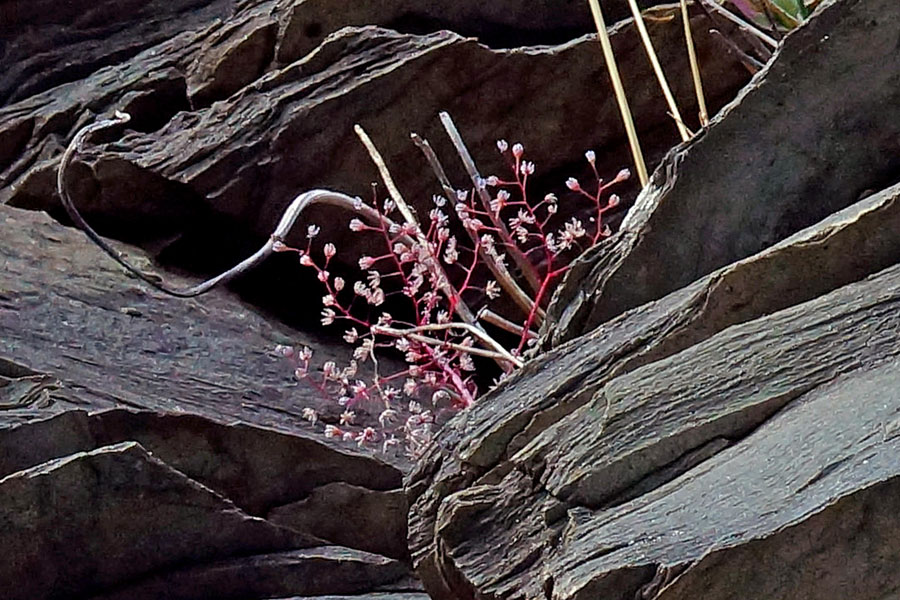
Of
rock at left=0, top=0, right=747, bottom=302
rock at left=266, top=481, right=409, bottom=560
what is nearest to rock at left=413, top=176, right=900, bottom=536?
rock at left=266, top=481, right=409, bottom=560

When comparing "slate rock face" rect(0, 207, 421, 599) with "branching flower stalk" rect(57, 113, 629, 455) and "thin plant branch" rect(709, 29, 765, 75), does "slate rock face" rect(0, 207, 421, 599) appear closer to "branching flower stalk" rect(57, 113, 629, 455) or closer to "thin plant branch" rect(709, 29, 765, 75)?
"branching flower stalk" rect(57, 113, 629, 455)

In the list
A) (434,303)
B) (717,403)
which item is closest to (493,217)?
(434,303)

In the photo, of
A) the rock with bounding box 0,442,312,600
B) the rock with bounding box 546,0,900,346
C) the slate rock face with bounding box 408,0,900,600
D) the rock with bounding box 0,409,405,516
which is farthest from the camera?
the rock with bounding box 0,409,405,516

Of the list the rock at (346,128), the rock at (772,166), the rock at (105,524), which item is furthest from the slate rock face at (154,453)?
the rock at (772,166)

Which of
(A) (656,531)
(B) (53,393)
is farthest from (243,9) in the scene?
(A) (656,531)

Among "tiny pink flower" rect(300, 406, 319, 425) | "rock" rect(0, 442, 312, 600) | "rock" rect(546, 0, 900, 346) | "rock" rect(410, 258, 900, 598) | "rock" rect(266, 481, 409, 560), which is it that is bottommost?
"rock" rect(266, 481, 409, 560)

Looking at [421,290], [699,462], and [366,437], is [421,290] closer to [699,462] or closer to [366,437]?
[366,437]
